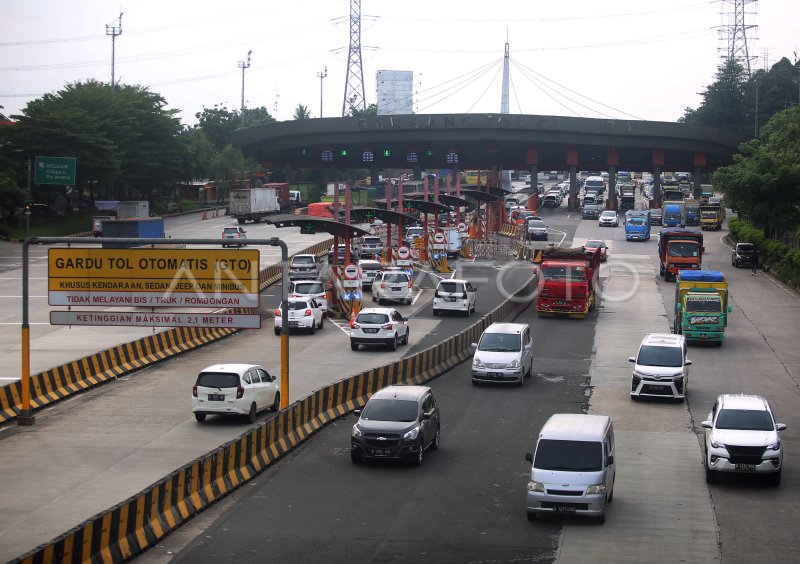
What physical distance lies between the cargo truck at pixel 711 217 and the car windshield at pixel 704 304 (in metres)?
58.1

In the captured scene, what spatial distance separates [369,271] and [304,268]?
3.50 metres

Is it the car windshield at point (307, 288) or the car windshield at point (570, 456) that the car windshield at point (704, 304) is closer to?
the car windshield at point (307, 288)

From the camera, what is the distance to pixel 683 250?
6431 cm

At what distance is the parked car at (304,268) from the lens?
60.5 m

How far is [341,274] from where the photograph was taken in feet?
171

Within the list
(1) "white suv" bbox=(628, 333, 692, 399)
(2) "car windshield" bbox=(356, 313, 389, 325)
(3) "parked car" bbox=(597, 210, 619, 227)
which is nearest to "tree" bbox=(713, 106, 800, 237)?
(3) "parked car" bbox=(597, 210, 619, 227)

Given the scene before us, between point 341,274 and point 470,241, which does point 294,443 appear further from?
point 470,241

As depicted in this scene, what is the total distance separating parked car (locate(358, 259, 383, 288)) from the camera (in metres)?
60.9

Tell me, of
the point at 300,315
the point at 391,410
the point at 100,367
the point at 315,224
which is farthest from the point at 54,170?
the point at 391,410

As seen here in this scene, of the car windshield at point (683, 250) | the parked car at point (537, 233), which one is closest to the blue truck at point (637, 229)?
the parked car at point (537, 233)

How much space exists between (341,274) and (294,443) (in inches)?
972

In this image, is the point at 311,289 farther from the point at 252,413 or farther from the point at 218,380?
the point at 218,380

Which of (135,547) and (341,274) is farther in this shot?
(341,274)

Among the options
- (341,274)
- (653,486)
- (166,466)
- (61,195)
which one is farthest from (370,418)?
(61,195)
